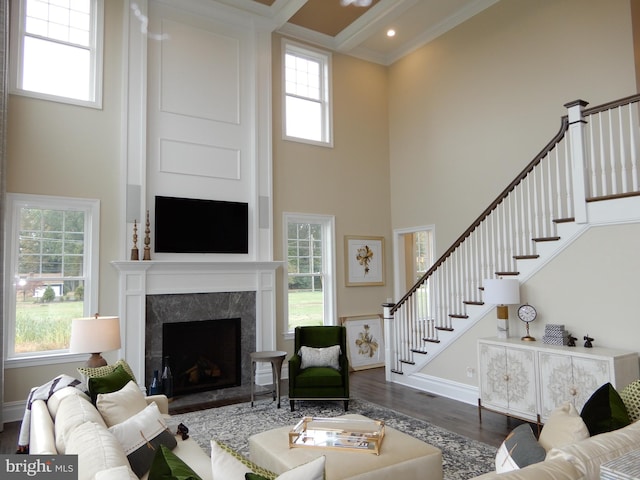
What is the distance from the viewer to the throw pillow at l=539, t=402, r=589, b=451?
7.00 feet

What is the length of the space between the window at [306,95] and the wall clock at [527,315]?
168 inches

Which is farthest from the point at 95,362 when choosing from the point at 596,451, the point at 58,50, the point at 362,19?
the point at 362,19

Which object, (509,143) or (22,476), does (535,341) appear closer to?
(509,143)

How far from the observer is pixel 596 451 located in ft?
5.87

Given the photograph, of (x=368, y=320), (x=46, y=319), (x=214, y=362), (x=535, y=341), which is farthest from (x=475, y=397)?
(x=46, y=319)

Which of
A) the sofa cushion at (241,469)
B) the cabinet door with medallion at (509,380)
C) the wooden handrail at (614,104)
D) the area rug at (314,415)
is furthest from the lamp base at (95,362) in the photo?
the wooden handrail at (614,104)

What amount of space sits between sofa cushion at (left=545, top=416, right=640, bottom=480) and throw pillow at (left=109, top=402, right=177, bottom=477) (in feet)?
6.35

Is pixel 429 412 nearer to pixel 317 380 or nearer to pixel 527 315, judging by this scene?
pixel 317 380

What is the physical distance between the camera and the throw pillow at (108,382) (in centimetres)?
313

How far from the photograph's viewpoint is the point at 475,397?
5430mm

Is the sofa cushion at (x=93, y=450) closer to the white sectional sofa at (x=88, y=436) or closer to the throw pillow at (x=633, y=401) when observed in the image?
the white sectional sofa at (x=88, y=436)

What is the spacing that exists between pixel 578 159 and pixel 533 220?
1189mm

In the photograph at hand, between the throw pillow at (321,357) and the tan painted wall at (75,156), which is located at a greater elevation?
the tan painted wall at (75,156)

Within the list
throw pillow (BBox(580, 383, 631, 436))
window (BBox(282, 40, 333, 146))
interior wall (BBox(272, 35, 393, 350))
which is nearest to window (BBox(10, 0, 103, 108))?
interior wall (BBox(272, 35, 393, 350))
